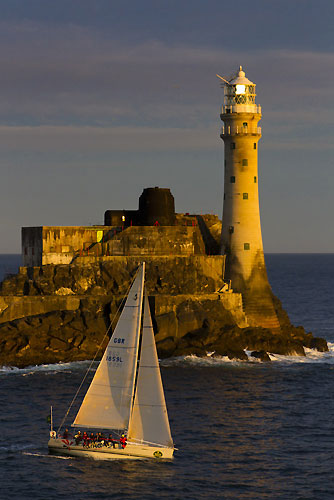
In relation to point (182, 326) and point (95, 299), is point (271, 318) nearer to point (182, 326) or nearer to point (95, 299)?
point (182, 326)

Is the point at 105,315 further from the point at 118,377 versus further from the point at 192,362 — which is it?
the point at 118,377

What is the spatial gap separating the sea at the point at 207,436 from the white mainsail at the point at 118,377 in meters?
2.10

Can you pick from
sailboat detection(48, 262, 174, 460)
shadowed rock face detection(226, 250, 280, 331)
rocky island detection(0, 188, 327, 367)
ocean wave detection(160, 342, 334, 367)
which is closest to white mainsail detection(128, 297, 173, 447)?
sailboat detection(48, 262, 174, 460)

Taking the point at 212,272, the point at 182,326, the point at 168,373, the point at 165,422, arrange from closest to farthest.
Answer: the point at 165,422
the point at 168,373
the point at 182,326
the point at 212,272

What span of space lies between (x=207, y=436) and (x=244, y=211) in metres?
31.9

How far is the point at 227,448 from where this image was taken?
43469 mm

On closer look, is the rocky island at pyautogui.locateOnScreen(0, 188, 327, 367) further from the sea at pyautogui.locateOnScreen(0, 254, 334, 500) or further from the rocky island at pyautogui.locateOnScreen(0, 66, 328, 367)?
the sea at pyautogui.locateOnScreen(0, 254, 334, 500)

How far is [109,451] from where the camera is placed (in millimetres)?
39969

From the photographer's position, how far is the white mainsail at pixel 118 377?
39562mm

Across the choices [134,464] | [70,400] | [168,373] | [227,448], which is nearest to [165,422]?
[134,464]

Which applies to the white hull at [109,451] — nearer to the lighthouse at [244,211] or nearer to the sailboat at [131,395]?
the sailboat at [131,395]

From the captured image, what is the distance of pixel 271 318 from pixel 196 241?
29.7 ft

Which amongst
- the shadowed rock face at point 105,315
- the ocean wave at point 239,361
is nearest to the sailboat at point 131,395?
the ocean wave at point 239,361

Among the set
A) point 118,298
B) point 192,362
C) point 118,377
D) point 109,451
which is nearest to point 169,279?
point 118,298
